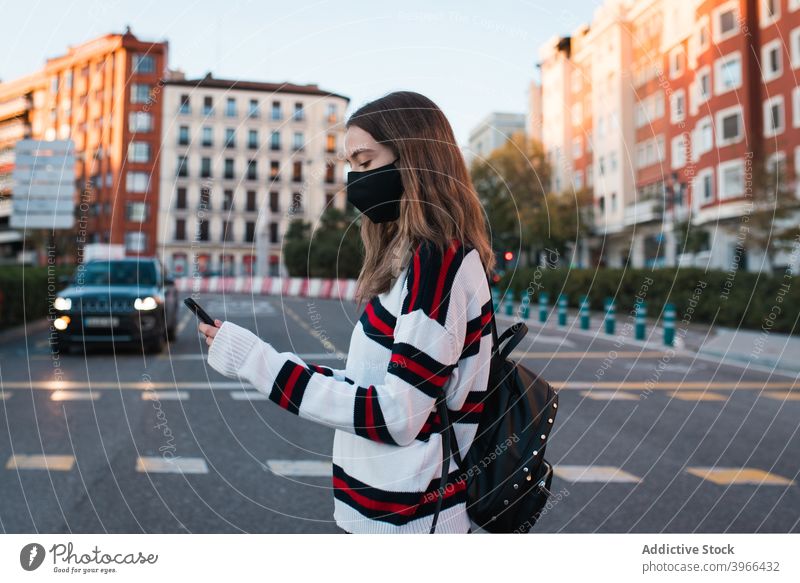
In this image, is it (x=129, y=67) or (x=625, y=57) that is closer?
(x=129, y=67)

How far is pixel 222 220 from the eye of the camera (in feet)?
6.64

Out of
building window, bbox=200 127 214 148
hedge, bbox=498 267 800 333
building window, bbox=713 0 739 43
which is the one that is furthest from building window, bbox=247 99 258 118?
hedge, bbox=498 267 800 333

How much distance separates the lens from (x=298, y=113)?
1809 mm

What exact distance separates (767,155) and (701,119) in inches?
493

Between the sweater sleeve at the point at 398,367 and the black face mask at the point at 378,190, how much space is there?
0.59 ft

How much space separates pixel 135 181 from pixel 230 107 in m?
0.72

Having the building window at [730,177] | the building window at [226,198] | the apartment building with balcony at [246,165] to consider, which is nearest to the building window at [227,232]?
the apartment building with balcony at [246,165]

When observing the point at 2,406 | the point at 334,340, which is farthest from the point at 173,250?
the point at 2,406

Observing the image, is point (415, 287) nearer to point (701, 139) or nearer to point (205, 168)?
point (205, 168)

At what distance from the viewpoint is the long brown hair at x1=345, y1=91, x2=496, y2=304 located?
1387mm

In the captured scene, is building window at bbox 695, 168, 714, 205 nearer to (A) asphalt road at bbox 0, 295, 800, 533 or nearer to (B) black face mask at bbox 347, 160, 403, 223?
(A) asphalt road at bbox 0, 295, 800, 533

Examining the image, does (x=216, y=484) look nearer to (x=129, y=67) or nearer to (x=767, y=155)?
(x=129, y=67)

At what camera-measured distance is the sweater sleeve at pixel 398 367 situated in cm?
127

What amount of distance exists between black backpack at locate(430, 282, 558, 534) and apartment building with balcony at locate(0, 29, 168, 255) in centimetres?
93
